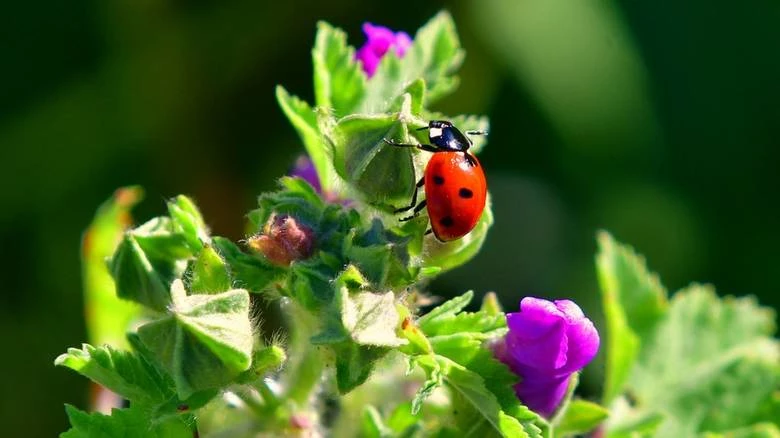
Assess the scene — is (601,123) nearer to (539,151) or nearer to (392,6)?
(539,151)

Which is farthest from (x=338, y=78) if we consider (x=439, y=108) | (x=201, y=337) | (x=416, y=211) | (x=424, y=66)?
(x=439, y=108)

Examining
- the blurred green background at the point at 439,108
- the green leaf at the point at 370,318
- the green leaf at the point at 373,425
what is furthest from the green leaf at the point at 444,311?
the blurred green background at the point at 439,108

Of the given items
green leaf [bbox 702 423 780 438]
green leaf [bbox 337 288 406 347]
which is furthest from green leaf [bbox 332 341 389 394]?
green leaf [bbox 702 423 780 438]

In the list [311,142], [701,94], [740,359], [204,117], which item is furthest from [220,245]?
[701,94]

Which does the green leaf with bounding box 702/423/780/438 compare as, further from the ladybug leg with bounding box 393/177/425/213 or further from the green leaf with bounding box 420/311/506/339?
the ladybug leg with bounding box 393/177/425/213

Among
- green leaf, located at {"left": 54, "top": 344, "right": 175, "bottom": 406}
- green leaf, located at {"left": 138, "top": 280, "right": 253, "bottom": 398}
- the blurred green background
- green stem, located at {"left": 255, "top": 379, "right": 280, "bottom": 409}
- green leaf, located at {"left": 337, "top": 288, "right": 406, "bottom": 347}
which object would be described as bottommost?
green leaf, located at {"left": 54, "top": 344, "right": 175, "bottom": 406}

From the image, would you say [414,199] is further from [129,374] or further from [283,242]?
[129,374]
